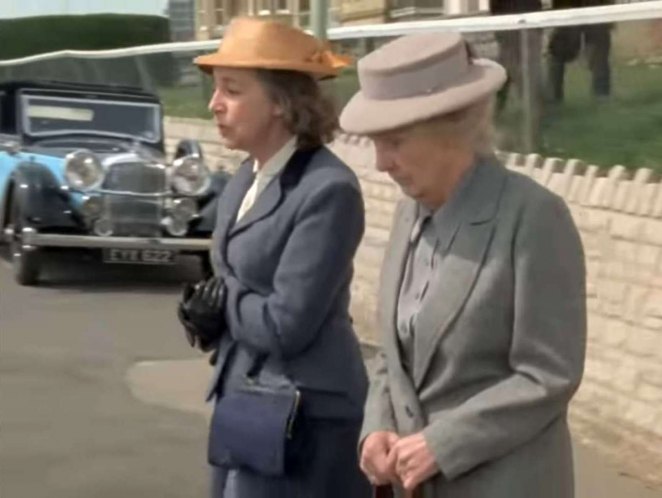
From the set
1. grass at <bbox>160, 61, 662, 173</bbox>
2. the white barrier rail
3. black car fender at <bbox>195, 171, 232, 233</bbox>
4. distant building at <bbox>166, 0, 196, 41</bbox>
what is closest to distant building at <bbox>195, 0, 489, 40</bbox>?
the white barrier rail

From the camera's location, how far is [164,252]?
1312 cm

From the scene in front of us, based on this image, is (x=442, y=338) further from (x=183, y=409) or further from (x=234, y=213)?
(x=183, y=409)

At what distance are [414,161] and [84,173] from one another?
33.5 feet

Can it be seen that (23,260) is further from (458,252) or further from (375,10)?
(458,252)

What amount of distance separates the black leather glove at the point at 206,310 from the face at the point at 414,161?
87 centimetres

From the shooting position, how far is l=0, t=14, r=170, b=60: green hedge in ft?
146

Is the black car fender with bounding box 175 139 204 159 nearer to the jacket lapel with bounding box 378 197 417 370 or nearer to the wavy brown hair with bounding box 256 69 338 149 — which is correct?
the wavy brown hair with bounding box 256 69 338 149

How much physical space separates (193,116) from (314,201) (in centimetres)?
1459

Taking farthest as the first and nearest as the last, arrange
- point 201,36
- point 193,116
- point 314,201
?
1. point 201,36
2. point 193,116
3. point 314,201

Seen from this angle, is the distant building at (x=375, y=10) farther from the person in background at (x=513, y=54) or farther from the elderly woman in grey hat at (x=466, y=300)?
the elderly woman in grey hat at (x=466, y=300)

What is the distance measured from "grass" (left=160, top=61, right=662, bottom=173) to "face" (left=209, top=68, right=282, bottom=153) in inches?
148

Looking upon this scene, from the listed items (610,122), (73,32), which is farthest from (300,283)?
(73,32)

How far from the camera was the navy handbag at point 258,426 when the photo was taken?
4.03m

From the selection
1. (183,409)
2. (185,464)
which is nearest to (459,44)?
(185,464)
